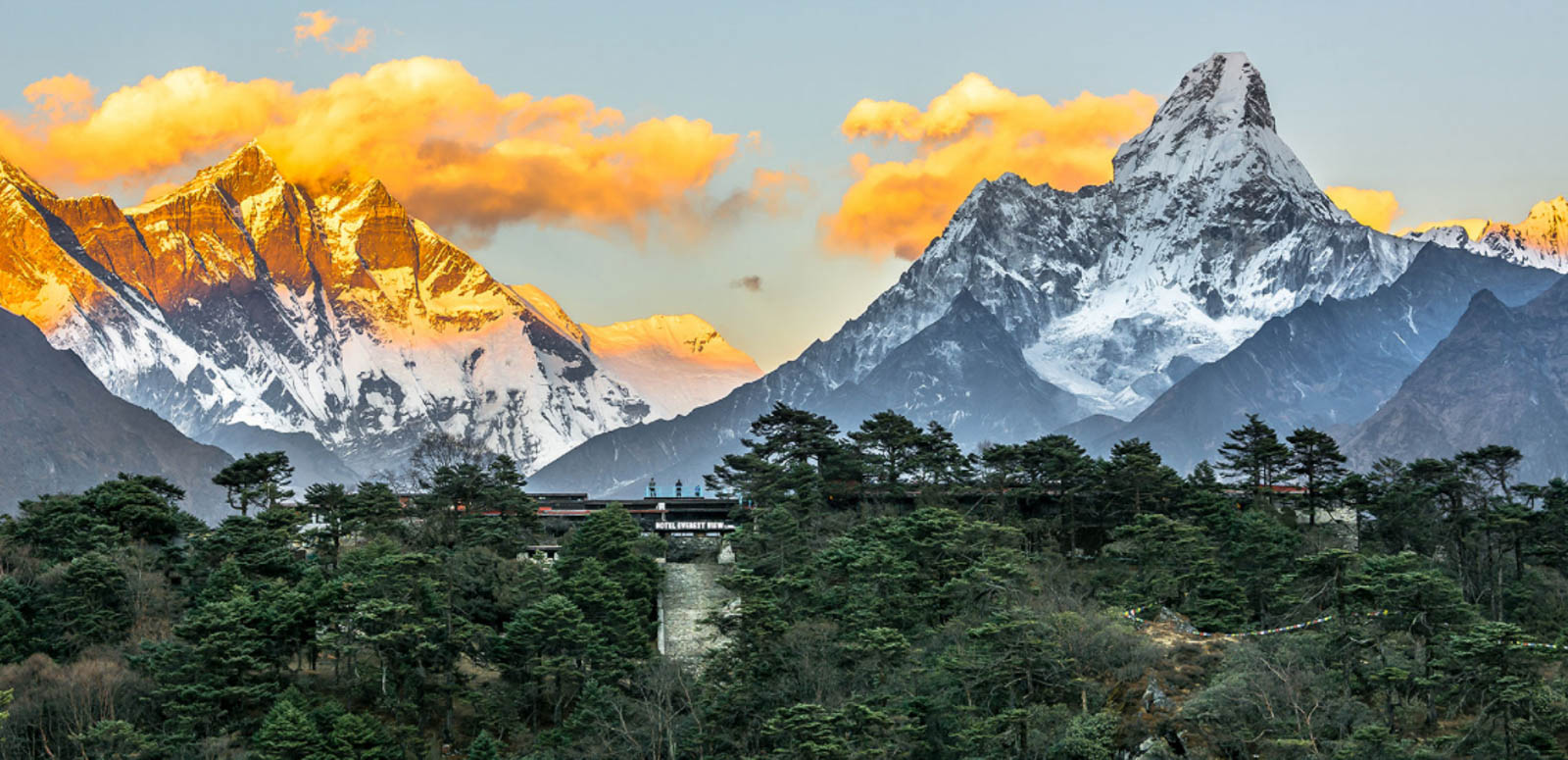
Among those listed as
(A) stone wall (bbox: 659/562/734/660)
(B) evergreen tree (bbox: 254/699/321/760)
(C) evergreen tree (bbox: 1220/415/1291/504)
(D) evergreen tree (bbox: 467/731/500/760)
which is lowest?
(D) evergreen tree (bbox: 467/731/500/760)

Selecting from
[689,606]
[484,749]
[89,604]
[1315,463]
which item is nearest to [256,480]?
[89,604]

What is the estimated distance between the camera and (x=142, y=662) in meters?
63.9

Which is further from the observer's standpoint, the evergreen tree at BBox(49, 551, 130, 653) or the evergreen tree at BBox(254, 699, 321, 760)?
the evergreen tree at BBox(49, 551, 130, 653)

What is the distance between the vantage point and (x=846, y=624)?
6391 cm

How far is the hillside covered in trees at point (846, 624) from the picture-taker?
52688 mm

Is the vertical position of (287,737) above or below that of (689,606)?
below

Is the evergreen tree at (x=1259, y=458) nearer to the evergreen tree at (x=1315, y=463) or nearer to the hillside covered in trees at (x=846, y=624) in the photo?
the hillside covered in trees at (x=846, y=624)

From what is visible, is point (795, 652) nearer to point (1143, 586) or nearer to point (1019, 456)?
point (1143, 586)

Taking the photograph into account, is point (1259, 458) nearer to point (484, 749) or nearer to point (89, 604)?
point (484, 749)

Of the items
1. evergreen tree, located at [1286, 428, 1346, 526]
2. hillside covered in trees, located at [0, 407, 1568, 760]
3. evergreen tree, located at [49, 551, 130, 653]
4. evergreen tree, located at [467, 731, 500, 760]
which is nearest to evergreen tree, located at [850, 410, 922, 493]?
hillside covered in trees, located at [0, 407, 1568, 760]

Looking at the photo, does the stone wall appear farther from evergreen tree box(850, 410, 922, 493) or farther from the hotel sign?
evergreen tree box(850, 410, 922, 493)

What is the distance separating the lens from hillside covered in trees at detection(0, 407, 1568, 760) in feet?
173

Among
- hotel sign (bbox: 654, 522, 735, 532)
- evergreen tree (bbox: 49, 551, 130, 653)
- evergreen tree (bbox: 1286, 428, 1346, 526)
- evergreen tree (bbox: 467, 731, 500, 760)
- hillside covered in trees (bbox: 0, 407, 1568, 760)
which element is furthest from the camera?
hotel sign (bbox: 654, 522, 735, 532)

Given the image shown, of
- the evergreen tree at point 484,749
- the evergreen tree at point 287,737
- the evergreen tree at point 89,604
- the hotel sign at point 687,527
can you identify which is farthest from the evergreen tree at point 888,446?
the evergreen tree at point 89,604
